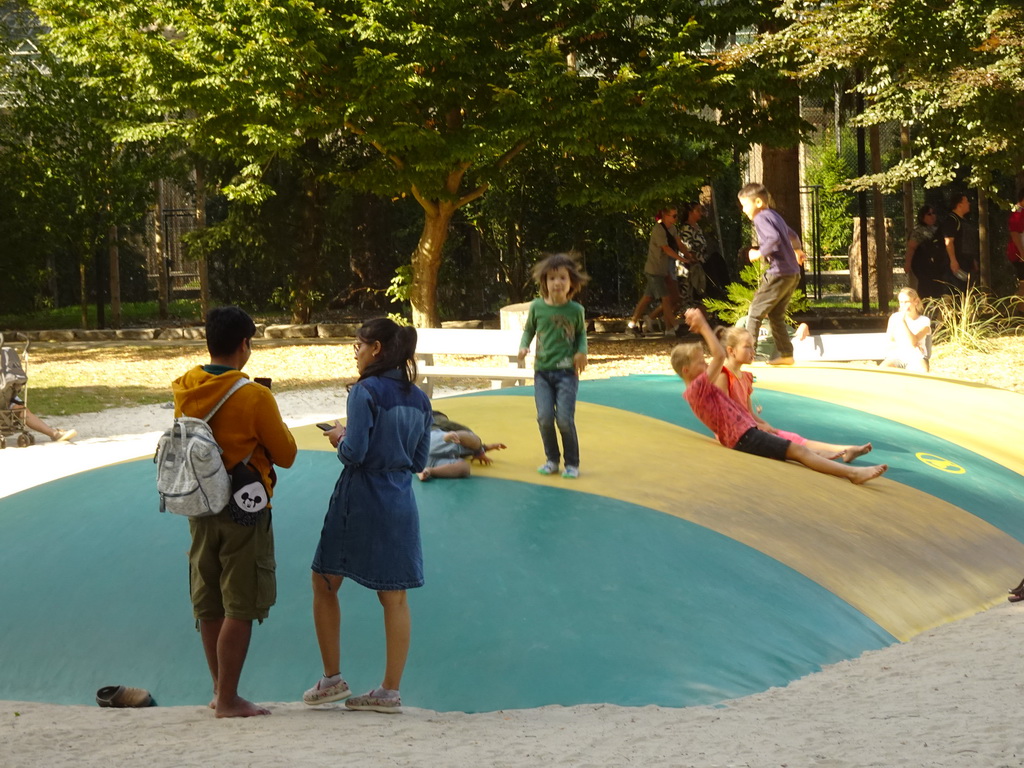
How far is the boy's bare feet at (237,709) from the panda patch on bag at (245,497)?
69 cm

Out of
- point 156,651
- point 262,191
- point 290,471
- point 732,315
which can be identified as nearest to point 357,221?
point 262,191

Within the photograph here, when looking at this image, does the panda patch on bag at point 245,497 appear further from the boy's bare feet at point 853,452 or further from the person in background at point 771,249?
the person in background at point 771,249

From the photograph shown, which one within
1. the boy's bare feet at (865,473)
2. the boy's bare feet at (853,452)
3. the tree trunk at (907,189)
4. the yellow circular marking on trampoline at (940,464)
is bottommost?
the yellow circular marking on trampoline at (940,464)

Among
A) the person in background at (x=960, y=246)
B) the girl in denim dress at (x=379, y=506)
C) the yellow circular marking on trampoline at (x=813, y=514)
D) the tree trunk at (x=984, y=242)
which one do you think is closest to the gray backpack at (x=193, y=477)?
the girl in denim dress at (x=379, y=506)

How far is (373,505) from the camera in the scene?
14.9 feet

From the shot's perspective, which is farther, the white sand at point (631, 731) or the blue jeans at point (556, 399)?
the blue jeans at point (556, 399)

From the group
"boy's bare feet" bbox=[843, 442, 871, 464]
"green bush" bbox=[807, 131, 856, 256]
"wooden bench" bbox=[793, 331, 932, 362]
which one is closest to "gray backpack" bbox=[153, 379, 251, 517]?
"boy's bare feet" bbox=[843, 442, 871, 464]

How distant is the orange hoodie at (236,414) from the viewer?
448cm

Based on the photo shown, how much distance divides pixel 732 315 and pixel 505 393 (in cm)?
577

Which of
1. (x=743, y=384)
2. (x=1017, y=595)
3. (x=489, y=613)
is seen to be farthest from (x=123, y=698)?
(x=743, y=384)

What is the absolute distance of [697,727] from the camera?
4445mm

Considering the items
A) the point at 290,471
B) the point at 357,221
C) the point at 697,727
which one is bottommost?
the point at 697,727

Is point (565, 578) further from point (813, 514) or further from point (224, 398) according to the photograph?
point (224, 398)

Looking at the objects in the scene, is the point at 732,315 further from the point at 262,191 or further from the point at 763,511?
the point at 763,511
